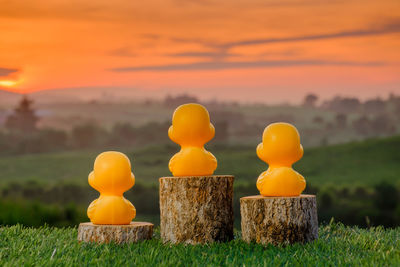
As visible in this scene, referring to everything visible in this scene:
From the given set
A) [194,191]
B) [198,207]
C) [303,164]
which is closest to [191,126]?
[194,191]

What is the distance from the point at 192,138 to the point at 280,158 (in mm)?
1208

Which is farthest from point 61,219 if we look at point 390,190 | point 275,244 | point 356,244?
point 390,190

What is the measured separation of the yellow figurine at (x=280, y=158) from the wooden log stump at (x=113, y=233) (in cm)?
177

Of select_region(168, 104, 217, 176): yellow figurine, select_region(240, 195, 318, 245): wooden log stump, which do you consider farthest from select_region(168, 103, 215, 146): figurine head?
select_region(240, 195, 318, 245): wooden log stump

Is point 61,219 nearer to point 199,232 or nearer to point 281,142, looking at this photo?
point 199,232

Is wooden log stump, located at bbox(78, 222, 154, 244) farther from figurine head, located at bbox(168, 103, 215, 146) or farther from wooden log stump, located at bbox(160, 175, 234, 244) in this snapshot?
figurine head, located at bbox(168, 103, 215, 146)

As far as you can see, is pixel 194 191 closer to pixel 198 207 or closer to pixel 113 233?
pixel 198 207

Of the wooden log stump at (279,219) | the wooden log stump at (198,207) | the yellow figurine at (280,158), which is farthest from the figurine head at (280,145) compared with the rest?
the wooden log stump at (198,207)

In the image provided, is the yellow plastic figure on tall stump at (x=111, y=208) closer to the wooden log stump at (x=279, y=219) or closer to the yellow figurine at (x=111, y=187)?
the yellow figurine at (x=111, y=187)

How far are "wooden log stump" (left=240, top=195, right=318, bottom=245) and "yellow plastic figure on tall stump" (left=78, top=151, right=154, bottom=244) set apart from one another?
4.94ft

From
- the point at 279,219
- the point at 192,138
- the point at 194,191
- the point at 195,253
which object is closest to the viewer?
the point at 195,253

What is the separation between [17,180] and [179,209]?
28.7 feet

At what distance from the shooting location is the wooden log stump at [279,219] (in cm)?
607

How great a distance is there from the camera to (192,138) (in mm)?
6332
